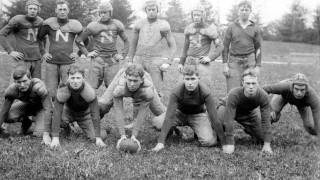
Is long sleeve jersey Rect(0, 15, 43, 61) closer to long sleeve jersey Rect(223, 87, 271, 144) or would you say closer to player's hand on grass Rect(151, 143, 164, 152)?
player's hand on grass Rect(151, 143, 164, 152)

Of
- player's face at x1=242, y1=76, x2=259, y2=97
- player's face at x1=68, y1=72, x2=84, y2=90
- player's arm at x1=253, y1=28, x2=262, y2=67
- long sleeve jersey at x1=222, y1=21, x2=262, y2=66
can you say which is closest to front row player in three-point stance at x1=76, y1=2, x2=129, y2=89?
player's face at x1=68, y1=72, x2=84, y2=90

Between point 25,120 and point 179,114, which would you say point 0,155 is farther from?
point 179,114

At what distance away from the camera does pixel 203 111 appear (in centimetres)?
701

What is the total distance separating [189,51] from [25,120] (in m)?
3.33

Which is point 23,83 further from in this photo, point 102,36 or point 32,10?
point 102,36

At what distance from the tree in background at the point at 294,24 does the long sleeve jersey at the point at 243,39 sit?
48495 millimetres

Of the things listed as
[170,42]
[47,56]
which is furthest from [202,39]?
[47,56]

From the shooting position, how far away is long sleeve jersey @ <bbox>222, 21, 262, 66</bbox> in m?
7.61

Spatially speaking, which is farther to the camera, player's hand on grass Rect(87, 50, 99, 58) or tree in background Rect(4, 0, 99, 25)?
tree in background Rect(4, 0, 99, 25)

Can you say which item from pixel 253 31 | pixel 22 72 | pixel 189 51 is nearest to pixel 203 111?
pixel 189 51

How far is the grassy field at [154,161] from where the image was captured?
4.85 m

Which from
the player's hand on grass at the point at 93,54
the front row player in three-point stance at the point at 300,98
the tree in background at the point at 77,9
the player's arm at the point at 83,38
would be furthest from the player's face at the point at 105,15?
the tree in background at the point at 77,9

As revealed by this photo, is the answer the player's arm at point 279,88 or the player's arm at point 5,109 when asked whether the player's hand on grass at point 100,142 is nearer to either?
the player's arm at point 5,109

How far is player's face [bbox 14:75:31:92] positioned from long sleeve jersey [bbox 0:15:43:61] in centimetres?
144
